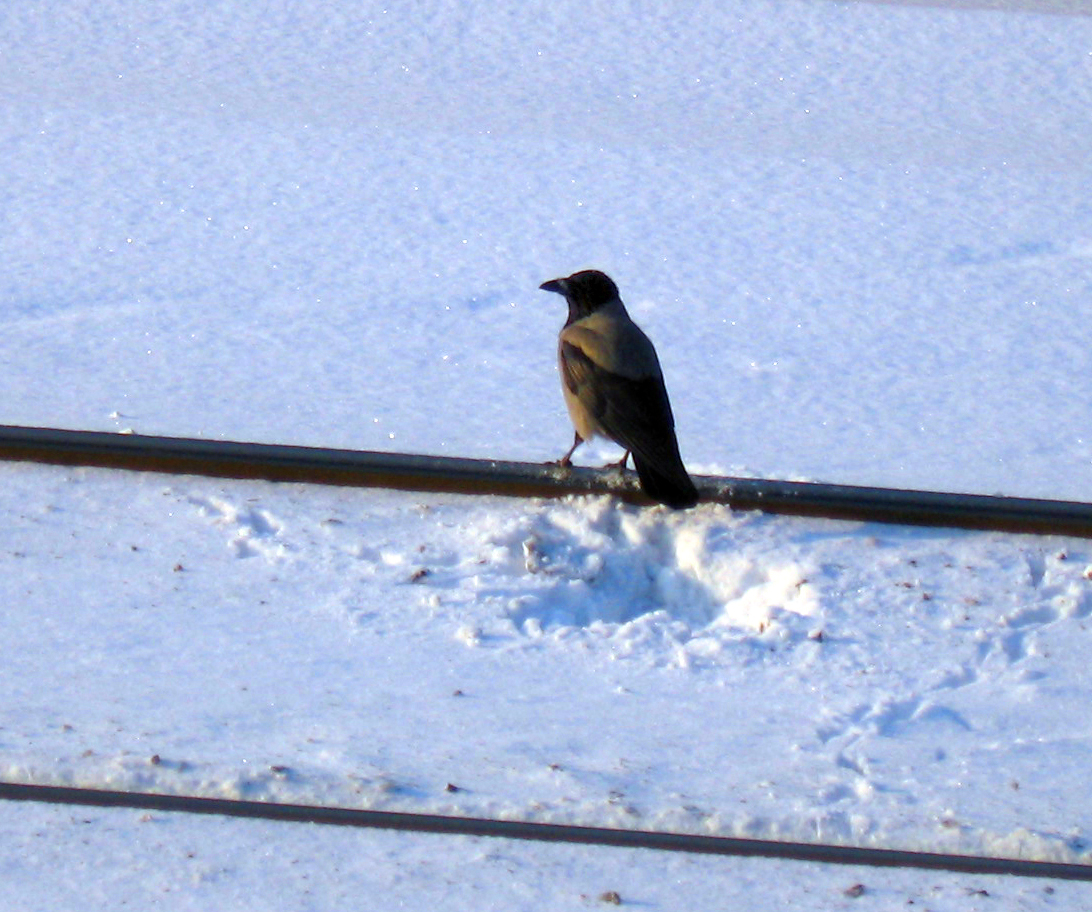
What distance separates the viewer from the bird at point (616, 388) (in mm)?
3971

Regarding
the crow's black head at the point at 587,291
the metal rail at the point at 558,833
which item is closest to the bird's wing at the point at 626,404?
the crow's black head at the point at 587,291

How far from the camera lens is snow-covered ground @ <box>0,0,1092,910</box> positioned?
9.82ft

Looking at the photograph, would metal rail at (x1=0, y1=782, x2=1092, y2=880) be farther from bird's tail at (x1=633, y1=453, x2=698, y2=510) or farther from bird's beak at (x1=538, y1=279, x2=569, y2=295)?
bird's beak at (x1=538, y1=279, x2=569, y2=295)

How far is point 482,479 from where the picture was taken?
13.3 feet

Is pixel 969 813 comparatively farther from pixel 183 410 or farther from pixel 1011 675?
pixel 183 410

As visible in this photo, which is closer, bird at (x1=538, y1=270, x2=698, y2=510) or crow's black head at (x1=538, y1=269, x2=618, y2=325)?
bird at (x1=538, y1=270, x2=698, y2=510)

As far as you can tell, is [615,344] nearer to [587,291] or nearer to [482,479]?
[587,291]

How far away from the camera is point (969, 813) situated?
3025mm

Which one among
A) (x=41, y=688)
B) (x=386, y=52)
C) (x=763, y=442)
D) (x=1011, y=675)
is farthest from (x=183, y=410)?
(x=386, y=52)

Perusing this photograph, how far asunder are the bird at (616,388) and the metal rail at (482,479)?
15 centimetres

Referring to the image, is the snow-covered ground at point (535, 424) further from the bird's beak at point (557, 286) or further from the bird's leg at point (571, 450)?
the bird's beak at point (557, 286)

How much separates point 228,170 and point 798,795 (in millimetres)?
4258

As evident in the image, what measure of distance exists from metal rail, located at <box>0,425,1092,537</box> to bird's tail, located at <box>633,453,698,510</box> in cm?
13

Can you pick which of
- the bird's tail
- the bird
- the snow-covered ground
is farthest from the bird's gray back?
the bird's tail
